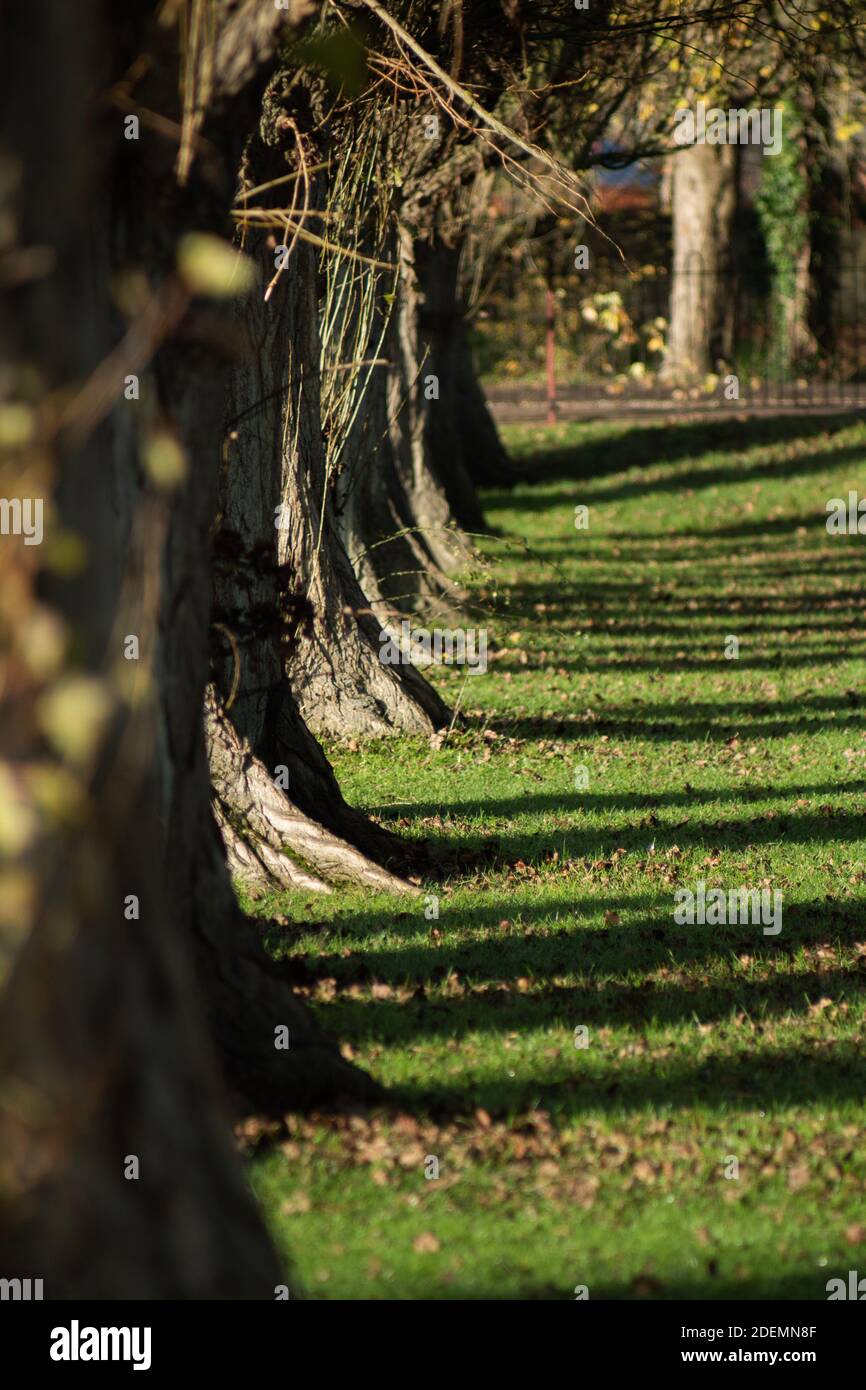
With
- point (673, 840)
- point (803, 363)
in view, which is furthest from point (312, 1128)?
point (803, 363)

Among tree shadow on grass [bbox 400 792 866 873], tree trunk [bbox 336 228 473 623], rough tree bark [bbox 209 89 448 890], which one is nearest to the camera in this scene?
rough tree bark [bbox 209 89 448 890]

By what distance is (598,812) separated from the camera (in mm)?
8867

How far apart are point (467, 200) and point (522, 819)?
8926 mm

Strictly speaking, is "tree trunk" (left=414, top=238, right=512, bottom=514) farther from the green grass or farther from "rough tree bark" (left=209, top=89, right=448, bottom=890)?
"rough tree bark" (left=209, top=89, right=448, bottom=890)

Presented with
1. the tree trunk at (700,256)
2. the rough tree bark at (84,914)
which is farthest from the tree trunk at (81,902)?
the tree trunk at (700,256)

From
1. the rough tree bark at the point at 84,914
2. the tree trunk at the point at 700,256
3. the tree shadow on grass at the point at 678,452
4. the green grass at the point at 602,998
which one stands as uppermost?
the tree trunk at the point at 700,256

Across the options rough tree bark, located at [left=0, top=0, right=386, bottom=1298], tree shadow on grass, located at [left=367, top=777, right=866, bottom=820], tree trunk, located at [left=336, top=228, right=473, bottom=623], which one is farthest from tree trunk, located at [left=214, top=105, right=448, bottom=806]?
rough tree bark, located at [left=0, top=0, right=386, bottom=1298]

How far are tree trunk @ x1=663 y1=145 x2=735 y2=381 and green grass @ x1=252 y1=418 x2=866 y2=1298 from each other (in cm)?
1319

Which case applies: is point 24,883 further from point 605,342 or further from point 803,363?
point 605,342

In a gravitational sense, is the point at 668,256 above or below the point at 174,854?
above

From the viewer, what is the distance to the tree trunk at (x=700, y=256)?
25.7 meters

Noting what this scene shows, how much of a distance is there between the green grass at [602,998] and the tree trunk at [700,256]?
1319cm

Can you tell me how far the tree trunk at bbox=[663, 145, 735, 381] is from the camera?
25.7 m

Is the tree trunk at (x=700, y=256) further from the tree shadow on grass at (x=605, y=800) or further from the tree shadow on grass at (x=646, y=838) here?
the tree shadow on grass at (x=646, y=838)
